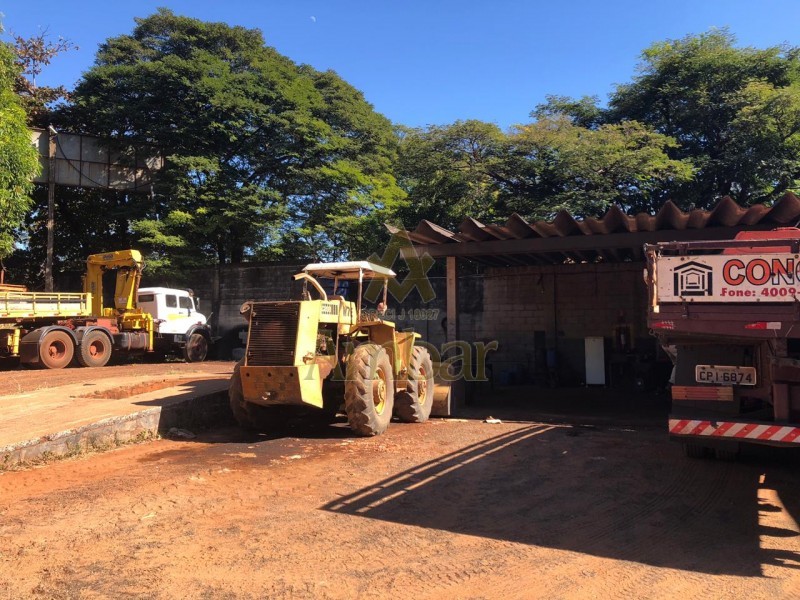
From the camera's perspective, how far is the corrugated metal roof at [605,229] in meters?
9.12

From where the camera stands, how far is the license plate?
522 centimetres

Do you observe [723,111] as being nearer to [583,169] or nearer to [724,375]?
[583,169]

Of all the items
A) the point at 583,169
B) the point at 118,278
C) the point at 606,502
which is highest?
the point at 583,169

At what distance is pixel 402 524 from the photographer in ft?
15.1

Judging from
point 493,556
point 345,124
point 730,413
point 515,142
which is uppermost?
point 345,124

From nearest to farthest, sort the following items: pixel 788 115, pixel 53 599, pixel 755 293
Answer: pixel 53 599 < pixel 755 293 < pixel 788 115

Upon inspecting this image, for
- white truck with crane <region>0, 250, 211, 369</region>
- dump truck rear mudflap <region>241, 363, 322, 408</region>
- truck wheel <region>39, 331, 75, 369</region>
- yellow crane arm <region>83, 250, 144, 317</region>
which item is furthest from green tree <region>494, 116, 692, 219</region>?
truck wheel <region>39, 331, 75, 369</region>

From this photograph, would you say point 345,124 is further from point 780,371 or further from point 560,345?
point 780,371

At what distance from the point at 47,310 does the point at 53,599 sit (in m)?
15.2

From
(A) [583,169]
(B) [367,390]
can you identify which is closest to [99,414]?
(B) [367,390]

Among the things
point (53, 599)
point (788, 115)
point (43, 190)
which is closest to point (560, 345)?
point (788, 115)

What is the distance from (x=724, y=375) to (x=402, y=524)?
329cm

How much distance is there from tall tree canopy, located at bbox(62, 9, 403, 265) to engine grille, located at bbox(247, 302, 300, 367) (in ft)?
42.1

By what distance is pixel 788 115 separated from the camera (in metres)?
16.1
